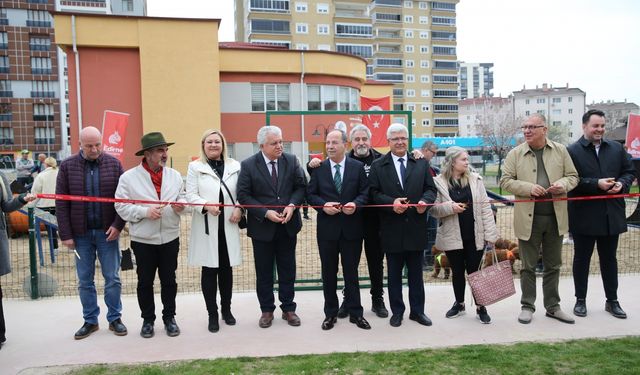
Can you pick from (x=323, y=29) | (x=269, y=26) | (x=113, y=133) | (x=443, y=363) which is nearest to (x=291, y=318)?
(x=443, y=363)

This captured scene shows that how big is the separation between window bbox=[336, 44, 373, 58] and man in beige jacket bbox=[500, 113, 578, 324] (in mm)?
71932

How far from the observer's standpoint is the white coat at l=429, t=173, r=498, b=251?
523cm

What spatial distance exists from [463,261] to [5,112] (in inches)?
2896

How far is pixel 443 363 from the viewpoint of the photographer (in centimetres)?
425

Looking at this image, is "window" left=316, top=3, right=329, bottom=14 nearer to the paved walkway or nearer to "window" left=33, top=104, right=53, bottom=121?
"window" left=33, top=104, right=53, bottom=121

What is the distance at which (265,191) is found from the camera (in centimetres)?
517

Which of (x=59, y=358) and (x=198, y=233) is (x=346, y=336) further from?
(x=59, y=358)

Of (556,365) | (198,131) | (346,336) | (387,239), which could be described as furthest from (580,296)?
(198,131)

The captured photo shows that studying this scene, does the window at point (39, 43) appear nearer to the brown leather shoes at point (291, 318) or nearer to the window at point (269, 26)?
the window at point (269, 26)

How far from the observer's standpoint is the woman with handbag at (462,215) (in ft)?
17.2

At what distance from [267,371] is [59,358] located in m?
1.90

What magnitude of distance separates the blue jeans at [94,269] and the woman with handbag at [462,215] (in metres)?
3.26

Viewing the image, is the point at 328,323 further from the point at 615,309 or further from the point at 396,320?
the point at 615,309

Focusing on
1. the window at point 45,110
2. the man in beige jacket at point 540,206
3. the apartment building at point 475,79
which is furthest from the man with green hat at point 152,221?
the apartment building at point 475,79
